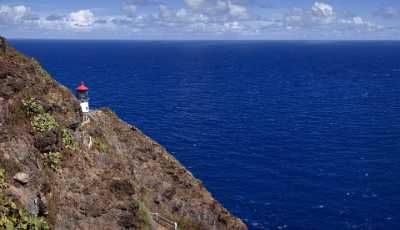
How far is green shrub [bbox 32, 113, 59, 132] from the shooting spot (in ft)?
123

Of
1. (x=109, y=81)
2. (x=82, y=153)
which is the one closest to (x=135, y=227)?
(x=82, y=153)

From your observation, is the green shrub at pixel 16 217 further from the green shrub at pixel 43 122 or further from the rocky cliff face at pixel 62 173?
the green shrub at pixel 43 122

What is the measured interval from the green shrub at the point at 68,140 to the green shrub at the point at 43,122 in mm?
1019

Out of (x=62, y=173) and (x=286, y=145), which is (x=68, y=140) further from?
(x=286, y=145)

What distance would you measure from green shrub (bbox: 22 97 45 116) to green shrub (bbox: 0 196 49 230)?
10237 millimetres

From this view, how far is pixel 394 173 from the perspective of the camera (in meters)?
78.5

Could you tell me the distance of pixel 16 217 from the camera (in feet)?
96.3

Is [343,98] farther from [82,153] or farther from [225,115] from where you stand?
[82,153]

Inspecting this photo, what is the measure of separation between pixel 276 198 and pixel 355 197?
12.5 meters

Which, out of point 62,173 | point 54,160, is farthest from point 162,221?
point 54,160

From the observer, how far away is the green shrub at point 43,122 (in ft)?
123

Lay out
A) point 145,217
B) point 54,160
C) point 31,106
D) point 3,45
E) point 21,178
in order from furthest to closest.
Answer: point 3,45 → point 145,217 → point 31,106 → point 54,160 → point 21,178

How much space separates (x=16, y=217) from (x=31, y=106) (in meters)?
11.8

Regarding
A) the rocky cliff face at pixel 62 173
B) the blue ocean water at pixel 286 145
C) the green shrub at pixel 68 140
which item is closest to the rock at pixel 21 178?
the rocky cliff face at pixel 62 173
